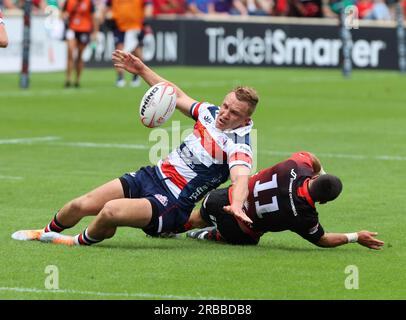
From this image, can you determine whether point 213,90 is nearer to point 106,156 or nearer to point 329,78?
point 329,78

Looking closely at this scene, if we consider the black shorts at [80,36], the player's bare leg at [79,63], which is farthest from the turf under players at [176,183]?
the black shorts at [80,36]

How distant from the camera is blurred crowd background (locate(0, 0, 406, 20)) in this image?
1537 inches

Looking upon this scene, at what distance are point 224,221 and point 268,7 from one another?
103 feet

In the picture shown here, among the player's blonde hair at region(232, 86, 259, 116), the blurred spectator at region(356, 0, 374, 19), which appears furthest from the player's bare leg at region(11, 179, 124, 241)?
the blurred spectator at region(356, 0, 374, 19)

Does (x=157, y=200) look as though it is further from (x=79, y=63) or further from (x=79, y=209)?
(x=79, y=63)

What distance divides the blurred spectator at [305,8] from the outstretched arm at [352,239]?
29181 millimetres

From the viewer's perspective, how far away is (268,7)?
41.3m

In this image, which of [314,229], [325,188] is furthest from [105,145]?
[325,188]

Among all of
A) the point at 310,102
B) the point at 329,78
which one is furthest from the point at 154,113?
the point at 329,78

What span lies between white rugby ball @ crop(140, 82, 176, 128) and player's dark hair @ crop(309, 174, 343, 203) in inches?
56.8

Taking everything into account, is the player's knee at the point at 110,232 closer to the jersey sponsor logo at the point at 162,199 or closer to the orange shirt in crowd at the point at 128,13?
the jersey sponsor logo at the point at 162,199

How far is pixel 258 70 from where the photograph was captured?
124 feet

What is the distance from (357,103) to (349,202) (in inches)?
540

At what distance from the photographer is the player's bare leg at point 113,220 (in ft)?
33.1
